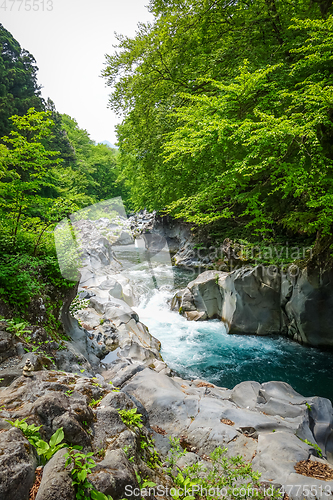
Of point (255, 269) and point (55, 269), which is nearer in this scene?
point (55, 269)

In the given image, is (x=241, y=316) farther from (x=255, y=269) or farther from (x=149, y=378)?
(x=149, y=378)

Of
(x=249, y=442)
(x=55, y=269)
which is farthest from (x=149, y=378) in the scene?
(x=55, y=269)

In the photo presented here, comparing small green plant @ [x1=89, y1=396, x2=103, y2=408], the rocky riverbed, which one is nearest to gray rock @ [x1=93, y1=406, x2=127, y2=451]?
the rocky riverbed

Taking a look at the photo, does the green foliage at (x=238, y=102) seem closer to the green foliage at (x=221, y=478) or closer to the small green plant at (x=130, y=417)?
the green foliage at (x=221, y=478)

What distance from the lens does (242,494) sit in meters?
2.47

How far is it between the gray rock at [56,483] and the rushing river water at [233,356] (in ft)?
20.6

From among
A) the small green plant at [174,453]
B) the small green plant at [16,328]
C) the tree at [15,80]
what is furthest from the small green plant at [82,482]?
the tree at [15,80]

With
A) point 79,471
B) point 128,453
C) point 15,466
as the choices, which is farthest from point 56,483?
point 128,453

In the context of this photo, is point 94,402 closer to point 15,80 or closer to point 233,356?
point 233,356

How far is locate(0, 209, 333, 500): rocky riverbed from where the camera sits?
1788 mm

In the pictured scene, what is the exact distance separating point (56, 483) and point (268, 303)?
8.87 meters

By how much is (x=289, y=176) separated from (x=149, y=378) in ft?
18.0

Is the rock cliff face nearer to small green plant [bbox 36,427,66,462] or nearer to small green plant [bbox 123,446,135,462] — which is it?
small green plant [bbox 123,446,135,462]

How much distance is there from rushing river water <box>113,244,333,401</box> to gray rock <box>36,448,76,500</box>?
20.6 ft
